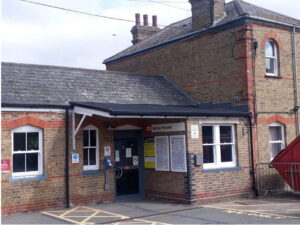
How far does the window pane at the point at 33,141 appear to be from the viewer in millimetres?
12508

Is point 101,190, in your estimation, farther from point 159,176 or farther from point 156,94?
point 156,94

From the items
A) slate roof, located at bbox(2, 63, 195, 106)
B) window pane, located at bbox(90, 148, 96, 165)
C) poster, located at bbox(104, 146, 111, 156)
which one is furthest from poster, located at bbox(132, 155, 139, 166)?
slate roof, located at bbox(2, 63, 195, 106)

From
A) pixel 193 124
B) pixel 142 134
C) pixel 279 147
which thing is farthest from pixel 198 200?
pixel 279 147

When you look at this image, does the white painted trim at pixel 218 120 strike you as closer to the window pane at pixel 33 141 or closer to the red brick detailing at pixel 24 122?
the red brick detailing at pixel 24 122

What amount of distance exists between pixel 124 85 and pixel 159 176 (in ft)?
14.0

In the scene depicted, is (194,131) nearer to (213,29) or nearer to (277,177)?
(277,177)

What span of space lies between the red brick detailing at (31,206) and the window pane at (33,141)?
170cm

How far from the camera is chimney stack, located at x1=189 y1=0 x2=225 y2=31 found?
54.4 feet

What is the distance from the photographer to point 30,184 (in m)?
12.3

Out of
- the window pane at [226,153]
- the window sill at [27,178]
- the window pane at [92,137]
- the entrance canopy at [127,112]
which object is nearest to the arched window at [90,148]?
the window pane at [92,137]

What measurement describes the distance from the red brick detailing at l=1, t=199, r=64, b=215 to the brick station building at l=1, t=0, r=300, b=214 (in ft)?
0.10

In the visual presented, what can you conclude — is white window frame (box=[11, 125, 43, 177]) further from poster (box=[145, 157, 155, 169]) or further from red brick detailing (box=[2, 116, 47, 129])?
poster (box=[145, 157, 155, 169])

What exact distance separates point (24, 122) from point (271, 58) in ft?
31.6

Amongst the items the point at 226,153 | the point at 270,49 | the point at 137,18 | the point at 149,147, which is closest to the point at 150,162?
the point at 149,147
